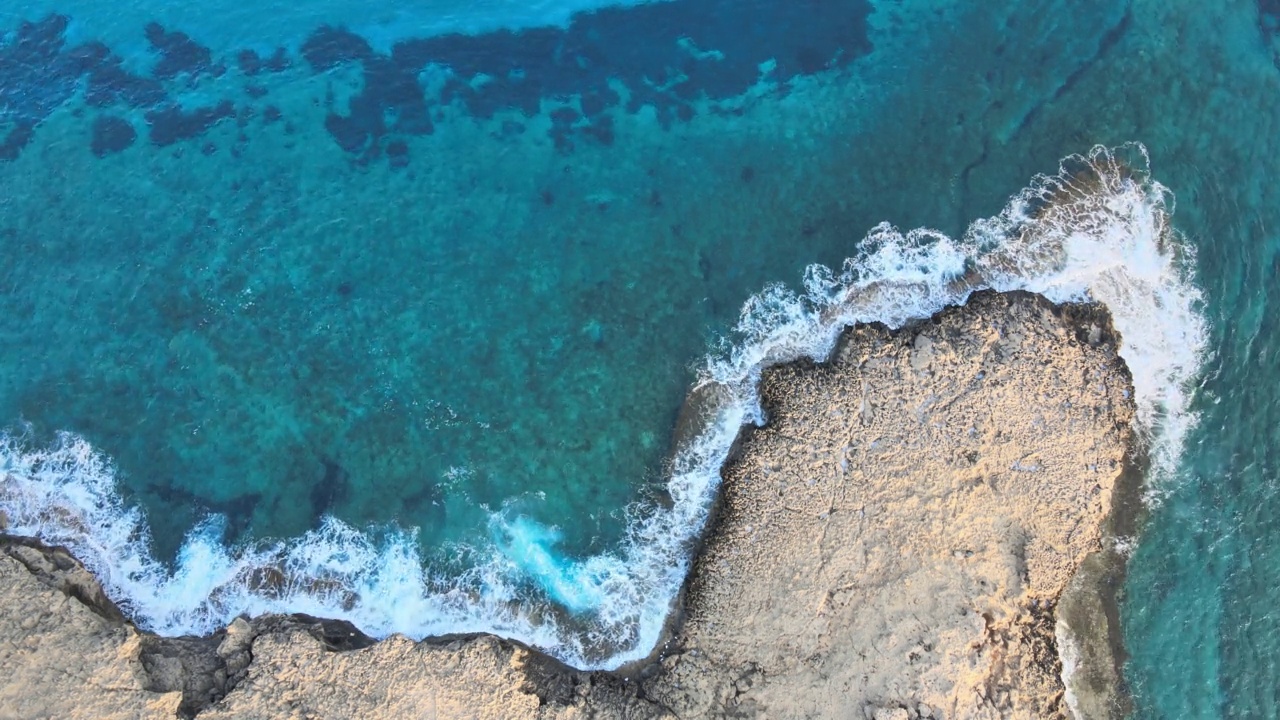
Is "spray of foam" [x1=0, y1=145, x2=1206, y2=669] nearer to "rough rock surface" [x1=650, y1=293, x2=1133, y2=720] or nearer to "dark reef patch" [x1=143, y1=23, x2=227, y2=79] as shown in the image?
"rough rock surface" [x1=650, y1=293, x2=1133, y2=720]

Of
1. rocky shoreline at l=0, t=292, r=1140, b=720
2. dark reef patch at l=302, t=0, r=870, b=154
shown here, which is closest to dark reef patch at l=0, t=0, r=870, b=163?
dark reef patch at l=302, t=0, r=870, b=154

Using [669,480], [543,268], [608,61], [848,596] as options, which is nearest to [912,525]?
[848,596]

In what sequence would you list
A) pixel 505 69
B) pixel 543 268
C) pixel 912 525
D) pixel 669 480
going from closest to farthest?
pixel 912 525 < pixel 669 480 < pixel 543 268 < pixel 505 69

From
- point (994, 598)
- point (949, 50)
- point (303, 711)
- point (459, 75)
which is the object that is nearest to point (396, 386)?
point (303, 711)

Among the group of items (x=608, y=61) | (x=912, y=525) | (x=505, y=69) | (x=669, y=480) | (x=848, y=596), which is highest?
(x=608, y=61)

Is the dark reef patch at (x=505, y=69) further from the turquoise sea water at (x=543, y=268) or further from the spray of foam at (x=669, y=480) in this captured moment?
the spray of foam at (x=669, y=480)

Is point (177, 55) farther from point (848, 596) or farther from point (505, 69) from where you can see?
point (848, 596)
